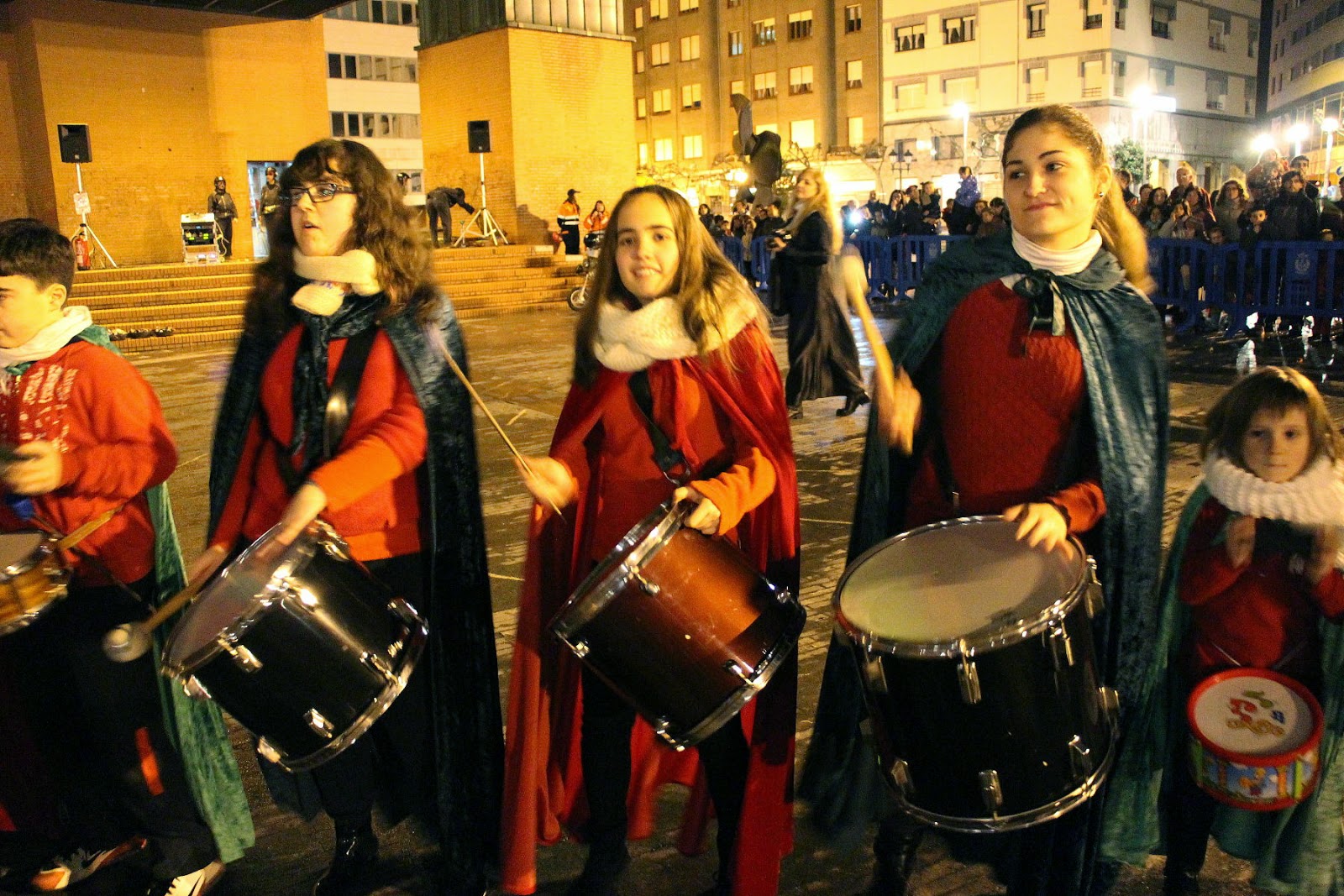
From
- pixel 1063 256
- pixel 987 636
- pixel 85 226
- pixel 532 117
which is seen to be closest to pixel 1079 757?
pixel 987 636

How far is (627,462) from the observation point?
2857mm

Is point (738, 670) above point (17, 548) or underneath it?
underneath

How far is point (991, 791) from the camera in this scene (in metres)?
2.36

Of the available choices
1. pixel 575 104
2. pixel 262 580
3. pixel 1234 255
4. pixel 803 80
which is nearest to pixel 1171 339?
pixel 1234 255

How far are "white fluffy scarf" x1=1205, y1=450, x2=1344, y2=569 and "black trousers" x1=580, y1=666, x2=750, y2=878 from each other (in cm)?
140

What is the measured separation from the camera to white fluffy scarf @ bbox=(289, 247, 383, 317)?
2.79m

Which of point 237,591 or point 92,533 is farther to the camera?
point 92,533

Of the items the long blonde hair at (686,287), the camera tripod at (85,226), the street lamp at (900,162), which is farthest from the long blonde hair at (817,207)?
the street lamp at (900,162)

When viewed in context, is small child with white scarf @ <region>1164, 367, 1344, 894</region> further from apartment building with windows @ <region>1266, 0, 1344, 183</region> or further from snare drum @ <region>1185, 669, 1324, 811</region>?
apartment building with windows @ <region>1266, 0, 1344, 183</region>

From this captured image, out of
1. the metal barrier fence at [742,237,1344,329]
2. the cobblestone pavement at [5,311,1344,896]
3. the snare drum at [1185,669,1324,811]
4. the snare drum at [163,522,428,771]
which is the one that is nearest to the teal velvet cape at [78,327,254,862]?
the cobblestone pavement at [5,311,1344,896]

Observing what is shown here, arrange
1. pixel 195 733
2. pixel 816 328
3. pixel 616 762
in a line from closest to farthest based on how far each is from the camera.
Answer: pixel 616 762, pixel 195 733, pixel 816 328

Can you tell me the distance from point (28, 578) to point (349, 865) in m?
1.17

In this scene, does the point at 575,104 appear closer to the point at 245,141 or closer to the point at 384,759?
the point at 245,141

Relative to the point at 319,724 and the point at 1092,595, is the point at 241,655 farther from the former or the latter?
the point at 1092,595
